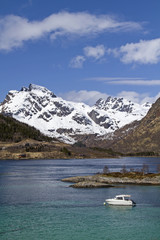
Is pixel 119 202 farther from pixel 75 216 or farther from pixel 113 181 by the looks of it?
pixel 113 181

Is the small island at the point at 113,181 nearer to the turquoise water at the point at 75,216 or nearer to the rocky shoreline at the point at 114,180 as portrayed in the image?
the rocky shoreline at the point at 114,180

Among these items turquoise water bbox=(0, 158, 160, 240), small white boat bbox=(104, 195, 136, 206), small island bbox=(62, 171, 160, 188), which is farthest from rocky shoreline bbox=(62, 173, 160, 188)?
small white boat bbox=(104, 195, 136, 206)

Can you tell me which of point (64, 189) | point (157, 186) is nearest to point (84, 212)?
point (64, 189)

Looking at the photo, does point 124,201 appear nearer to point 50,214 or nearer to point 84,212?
point 84,212

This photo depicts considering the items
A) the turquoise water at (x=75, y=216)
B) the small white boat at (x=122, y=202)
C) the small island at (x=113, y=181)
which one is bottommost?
the turquoise water at (x=75, y=216)

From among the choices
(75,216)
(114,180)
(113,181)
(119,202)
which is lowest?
(75,216)

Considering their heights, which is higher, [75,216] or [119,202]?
[119,202]

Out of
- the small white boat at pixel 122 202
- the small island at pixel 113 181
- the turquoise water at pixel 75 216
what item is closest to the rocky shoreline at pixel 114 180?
the small island at pixel 113 181

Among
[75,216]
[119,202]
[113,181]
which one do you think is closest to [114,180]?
[113,181]

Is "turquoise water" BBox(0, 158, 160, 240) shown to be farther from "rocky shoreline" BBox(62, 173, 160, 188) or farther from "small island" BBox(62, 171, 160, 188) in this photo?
"rocky shoreline" BBox(62, 173, 160, 188)

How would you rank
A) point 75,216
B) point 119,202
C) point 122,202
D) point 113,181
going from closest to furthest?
1. point 75,216
2. point 122,202
3. point 119,202
4. point 113,181

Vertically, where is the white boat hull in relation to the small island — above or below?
below

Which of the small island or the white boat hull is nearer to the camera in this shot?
the white boat hull

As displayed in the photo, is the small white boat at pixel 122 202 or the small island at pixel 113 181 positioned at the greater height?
the small island at pixel 113 181
